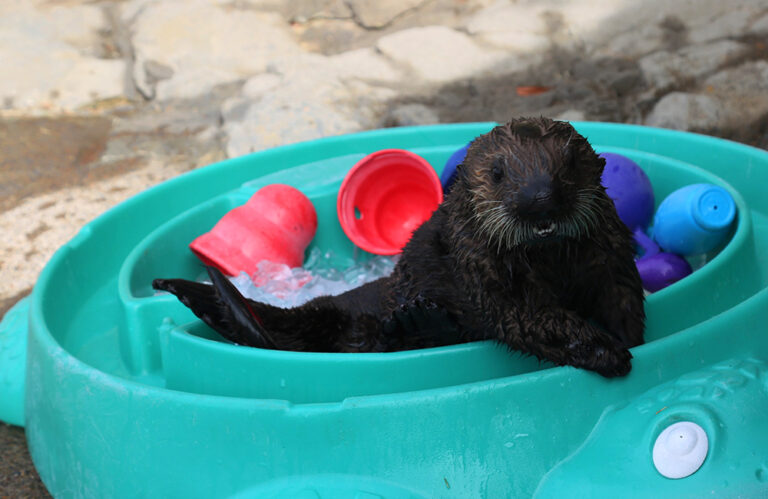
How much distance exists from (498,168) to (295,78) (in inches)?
172

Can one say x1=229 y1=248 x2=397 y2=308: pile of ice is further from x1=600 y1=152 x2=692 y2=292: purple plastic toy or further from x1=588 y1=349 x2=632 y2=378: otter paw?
x1=588 y1=349 x2=632 y2=378: otter paw

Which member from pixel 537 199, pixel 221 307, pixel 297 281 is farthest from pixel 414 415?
pixel 297 281

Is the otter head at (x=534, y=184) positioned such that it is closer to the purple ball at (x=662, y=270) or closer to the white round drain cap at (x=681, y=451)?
the white round drain cap at (x=681, y=451)

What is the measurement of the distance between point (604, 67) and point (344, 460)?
4669 mm

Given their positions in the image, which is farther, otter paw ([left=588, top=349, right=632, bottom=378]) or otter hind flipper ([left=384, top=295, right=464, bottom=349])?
otter hind flipper ([left=384, top=295, right=464, bottom=349])

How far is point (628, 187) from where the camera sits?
3.12 meters

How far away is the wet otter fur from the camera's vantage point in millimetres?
1858

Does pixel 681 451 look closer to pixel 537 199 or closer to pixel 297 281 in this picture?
pixel 537 199

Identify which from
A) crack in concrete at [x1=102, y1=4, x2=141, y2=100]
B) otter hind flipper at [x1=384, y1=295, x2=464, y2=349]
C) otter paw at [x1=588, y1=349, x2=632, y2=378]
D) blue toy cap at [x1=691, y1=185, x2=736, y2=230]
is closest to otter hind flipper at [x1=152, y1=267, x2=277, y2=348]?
otter hind flipper at [x1=384, y1=295, x2=464, y2=349]

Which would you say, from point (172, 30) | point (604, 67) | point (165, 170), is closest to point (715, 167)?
point (604, 67)

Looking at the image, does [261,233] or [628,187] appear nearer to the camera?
[628,187]

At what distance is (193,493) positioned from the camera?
2.01m

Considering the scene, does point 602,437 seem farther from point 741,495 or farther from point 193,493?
point 193,493

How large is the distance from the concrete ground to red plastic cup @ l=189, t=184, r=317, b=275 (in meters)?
1.34
